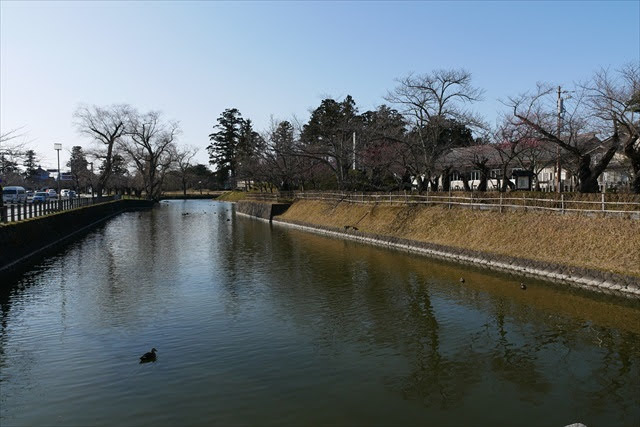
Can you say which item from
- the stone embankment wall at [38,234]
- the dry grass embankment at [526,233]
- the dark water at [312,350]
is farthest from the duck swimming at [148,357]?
the dry grass embankment at [526,233]

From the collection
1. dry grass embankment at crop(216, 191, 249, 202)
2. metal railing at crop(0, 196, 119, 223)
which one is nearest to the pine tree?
dry grass embankment at crop(216, 191, 249, 202)

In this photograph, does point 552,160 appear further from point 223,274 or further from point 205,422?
point 205,422

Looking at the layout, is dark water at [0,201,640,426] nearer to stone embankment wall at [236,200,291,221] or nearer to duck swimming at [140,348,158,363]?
duck swimming at [140,348,158,363]

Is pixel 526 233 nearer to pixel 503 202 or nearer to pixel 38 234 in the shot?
pixel 503 202

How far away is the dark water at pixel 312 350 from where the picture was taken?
825 centimetres

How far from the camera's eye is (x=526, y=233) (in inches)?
896

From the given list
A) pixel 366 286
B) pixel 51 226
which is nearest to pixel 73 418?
pixel 366 286

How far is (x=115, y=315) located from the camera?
46.3 feet

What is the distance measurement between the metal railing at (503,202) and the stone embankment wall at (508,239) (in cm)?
63

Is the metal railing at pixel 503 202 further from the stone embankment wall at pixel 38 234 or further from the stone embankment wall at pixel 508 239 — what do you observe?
the stone embankment wall at pixel 38 234

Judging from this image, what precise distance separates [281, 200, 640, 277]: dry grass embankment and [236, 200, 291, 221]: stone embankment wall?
18.7 m

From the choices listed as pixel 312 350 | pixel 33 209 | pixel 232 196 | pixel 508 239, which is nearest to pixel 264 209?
pixel 33 209

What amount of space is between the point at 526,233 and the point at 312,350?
52.7 ft

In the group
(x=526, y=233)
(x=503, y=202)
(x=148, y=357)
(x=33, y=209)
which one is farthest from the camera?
(x=33, y=209)
